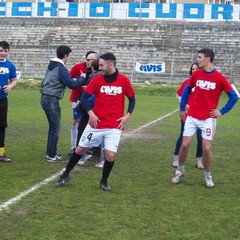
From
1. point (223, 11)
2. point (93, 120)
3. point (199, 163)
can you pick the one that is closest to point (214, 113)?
point (93, 120)

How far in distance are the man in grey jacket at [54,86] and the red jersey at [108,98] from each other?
1952mm

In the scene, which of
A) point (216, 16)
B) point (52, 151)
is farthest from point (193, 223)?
point (216, 16)

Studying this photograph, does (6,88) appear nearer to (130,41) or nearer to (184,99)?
(184,99)

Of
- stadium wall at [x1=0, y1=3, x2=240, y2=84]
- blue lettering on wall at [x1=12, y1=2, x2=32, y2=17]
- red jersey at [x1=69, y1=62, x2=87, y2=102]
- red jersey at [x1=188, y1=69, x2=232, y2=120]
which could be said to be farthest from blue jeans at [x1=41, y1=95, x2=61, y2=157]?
blue lettering on wall at [x1=12, y1=2, x2=32, y2=17]

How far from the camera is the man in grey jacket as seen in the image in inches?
411

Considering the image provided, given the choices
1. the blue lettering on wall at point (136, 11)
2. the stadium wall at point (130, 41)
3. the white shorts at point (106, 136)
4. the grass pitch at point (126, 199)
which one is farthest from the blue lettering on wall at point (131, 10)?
the white shorts at point (106, 136)

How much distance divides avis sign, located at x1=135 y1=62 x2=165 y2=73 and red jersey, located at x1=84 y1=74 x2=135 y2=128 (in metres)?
31.0

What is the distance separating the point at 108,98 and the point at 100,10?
41.5m

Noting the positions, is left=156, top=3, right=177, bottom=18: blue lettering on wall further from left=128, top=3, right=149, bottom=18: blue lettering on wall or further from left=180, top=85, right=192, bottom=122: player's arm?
left=180, top=85, right=192, bottom=122: player's arm

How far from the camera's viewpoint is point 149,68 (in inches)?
1553

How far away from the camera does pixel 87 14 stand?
49.0 m

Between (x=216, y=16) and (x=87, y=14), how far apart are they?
1037 centimetres

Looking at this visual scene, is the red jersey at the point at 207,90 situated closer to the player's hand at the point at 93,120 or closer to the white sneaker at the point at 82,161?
the player's hand at the point at 93,120

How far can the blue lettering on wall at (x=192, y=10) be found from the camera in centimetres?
4722
